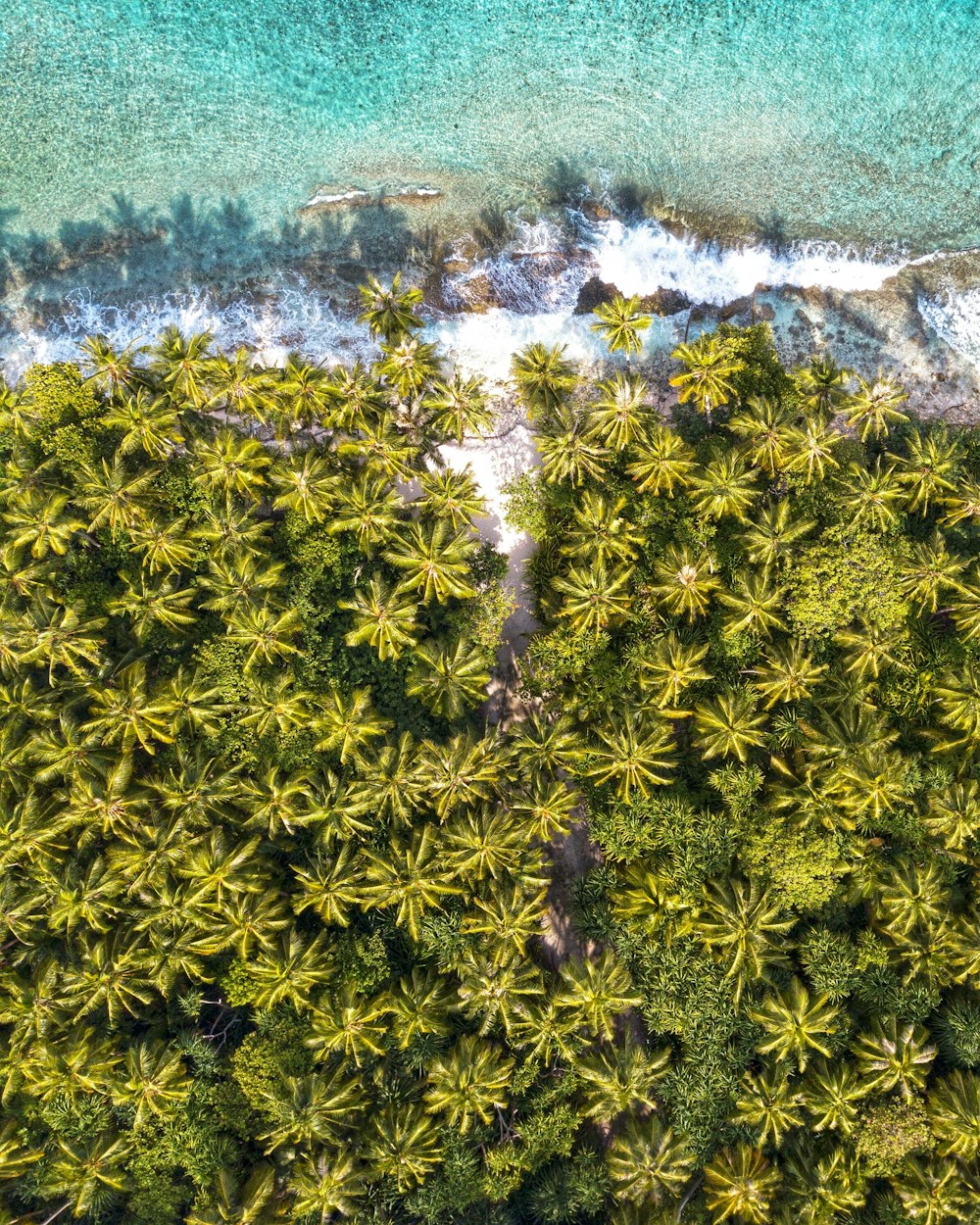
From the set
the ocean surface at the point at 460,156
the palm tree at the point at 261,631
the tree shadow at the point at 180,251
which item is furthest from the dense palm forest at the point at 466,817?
the ocean surface at the point at 460,156

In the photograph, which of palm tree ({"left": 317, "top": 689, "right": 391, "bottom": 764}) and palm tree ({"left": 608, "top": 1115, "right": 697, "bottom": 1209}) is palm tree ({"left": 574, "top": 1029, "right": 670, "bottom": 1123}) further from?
palm tree ({"left": 317, "top": 689, "right": 391, "bottom": 764})

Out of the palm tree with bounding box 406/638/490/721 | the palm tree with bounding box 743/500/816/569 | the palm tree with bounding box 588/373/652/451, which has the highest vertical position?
the palm tree with bounding box 588/373/652/451

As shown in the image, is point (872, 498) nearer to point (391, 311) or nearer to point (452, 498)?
point (452, 498)

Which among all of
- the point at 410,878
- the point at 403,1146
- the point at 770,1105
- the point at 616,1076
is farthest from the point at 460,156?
the point at 770,1105

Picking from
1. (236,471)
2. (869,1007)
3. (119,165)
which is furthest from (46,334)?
(869,1007)

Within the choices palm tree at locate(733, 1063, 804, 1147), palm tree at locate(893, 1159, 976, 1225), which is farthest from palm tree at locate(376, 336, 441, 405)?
palm tree at locate(893, 1159, 976, 1225)
